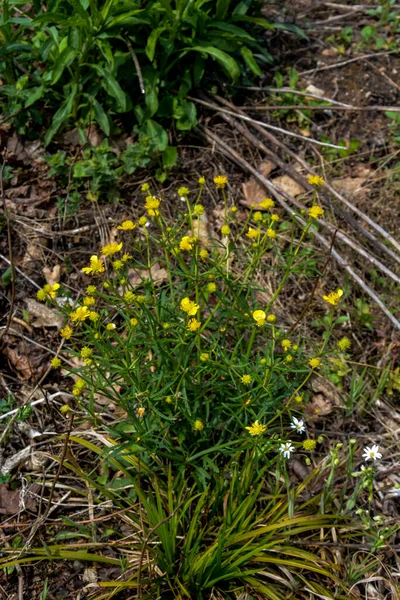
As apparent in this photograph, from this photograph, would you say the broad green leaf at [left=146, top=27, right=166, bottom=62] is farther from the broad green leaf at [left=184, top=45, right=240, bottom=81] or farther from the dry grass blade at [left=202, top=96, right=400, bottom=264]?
the dry grass blade at [left=202, top=96, right=400, bottom=264]

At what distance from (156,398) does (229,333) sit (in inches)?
24.8

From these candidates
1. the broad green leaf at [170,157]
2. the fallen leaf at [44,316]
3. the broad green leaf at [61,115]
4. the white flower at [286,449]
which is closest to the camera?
the white flower at [286,449]

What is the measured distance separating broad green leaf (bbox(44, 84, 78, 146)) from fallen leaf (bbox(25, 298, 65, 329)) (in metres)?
0.83

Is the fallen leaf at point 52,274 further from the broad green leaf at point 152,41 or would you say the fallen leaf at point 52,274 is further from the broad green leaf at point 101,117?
the broad green leaf at point 152,41

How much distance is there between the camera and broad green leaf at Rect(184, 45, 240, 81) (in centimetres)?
302

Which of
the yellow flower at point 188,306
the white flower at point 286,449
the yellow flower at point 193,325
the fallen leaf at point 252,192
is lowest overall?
the white flower at point 286,449

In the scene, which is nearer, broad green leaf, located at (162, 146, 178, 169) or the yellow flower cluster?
the yellow flower cluster

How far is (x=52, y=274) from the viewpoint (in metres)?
2.88

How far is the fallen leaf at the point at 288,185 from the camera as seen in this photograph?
127 inches

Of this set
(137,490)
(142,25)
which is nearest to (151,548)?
(137,490)

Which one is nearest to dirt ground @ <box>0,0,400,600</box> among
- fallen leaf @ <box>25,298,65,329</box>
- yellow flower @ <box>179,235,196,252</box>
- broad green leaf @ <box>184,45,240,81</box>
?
fallen leaf @ <box>25,298,65,329</box>

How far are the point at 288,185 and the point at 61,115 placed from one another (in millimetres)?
1148

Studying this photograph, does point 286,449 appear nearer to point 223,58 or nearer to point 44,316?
point 44,316

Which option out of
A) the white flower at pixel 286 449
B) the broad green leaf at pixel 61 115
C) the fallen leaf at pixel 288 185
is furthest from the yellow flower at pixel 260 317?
the broad green leaf at pixel 61 115
